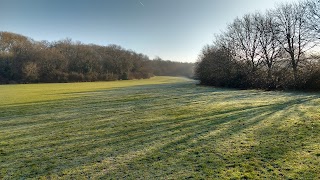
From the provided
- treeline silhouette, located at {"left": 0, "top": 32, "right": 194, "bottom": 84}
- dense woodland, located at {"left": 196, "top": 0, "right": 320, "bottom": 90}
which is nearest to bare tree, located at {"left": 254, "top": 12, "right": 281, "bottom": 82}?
dense woodland, located at {"left": 196, "top": 0, "right": 320, "bottom": 90}

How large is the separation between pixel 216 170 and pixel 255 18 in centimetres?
3630

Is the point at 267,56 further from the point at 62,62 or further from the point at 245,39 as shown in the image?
the point at 62,62

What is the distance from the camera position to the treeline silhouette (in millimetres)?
61594

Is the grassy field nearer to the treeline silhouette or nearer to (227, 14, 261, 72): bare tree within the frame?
(227, 14, 261, 72): bare tree

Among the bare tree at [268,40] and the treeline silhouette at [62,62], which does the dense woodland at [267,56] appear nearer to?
the bare tree at [268,40]

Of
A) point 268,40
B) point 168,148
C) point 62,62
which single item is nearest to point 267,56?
point 268,40

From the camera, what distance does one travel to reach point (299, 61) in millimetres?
28609

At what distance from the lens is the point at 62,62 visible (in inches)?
2677

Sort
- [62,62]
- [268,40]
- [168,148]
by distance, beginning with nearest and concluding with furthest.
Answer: [168,148]
[268,40]
[62,62]

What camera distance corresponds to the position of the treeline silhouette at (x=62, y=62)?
61594mm

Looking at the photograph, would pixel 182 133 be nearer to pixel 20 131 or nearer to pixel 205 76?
pixel 20 131

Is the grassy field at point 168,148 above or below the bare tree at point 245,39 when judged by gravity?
below

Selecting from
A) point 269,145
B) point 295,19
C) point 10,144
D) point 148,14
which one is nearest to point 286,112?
point 269,145

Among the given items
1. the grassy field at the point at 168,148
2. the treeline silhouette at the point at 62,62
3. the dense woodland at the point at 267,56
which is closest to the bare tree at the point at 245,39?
the dense woodland at the point at 267,56
